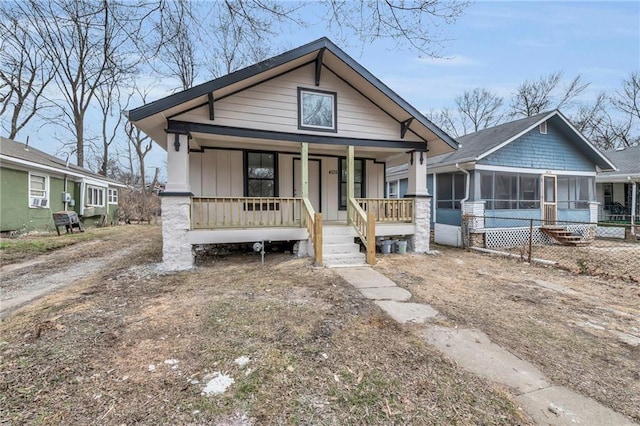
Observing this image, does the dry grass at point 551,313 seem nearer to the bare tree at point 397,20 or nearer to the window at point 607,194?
the bare tree at point 397,20

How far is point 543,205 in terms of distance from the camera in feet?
40.1

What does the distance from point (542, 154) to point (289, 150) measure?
1018 cm

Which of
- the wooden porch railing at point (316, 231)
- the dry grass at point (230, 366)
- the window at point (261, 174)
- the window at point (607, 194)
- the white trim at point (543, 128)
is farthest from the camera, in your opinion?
the window at point (607, 194)

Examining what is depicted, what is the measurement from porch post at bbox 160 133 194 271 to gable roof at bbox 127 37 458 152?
0.67m

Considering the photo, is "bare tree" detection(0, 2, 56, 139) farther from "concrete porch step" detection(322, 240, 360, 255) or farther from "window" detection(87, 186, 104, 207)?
"concrete porch step" detection(322, 240, 360, 255)

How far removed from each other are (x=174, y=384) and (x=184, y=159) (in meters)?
5.25

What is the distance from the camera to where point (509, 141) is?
36.0 feet

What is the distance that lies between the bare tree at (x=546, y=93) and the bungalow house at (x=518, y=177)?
19.3 m

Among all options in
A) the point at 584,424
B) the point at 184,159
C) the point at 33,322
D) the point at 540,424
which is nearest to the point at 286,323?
the point at 540,424

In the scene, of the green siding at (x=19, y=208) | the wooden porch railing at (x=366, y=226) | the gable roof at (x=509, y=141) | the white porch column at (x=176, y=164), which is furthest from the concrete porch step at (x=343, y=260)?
the green siding at (x=19, y=208)

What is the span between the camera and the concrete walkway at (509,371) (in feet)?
7.07

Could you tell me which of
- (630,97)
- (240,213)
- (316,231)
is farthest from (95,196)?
(630,97)

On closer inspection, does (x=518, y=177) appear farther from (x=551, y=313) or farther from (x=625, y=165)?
(x=551, y=313)

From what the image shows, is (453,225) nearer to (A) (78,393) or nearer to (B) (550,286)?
(B) (550,286)
